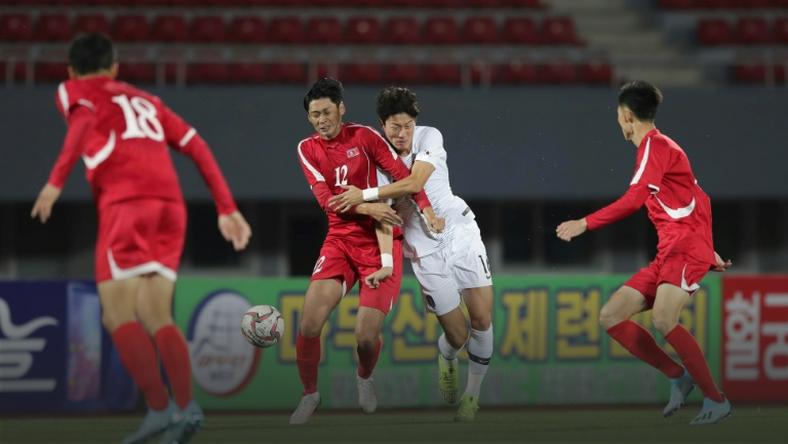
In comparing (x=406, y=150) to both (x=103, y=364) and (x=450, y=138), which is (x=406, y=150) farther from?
(x=450, y=138)

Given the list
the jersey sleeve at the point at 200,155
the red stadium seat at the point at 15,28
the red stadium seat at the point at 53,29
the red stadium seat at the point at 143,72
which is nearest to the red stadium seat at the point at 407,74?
the red stadium seat at the point at 143,72

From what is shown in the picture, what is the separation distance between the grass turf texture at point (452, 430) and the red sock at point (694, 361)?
Result: 8.5 inches

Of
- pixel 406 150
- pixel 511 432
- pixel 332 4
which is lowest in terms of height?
pixel 511 432

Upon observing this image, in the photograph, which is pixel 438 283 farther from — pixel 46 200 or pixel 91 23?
pixel 91 23

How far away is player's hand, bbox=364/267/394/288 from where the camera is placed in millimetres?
7051

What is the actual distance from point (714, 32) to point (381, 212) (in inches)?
437

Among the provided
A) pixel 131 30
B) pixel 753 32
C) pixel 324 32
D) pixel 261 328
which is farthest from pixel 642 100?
pixel 753 32

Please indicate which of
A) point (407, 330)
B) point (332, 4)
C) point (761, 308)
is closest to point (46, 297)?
point (407, 330)

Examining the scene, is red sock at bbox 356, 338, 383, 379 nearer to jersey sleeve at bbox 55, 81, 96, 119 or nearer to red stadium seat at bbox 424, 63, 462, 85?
jersey sleeve at bbox 55, 81, 96, 119

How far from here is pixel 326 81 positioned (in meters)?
6.96

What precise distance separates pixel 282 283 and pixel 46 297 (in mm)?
2053

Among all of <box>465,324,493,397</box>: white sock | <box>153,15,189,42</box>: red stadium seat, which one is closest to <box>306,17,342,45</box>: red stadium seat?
<box>153,15,189,42</box>: red stadium seat

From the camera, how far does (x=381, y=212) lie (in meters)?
6.95

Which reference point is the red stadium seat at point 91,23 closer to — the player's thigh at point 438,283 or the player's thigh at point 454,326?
the player's thigh at point 438,283
